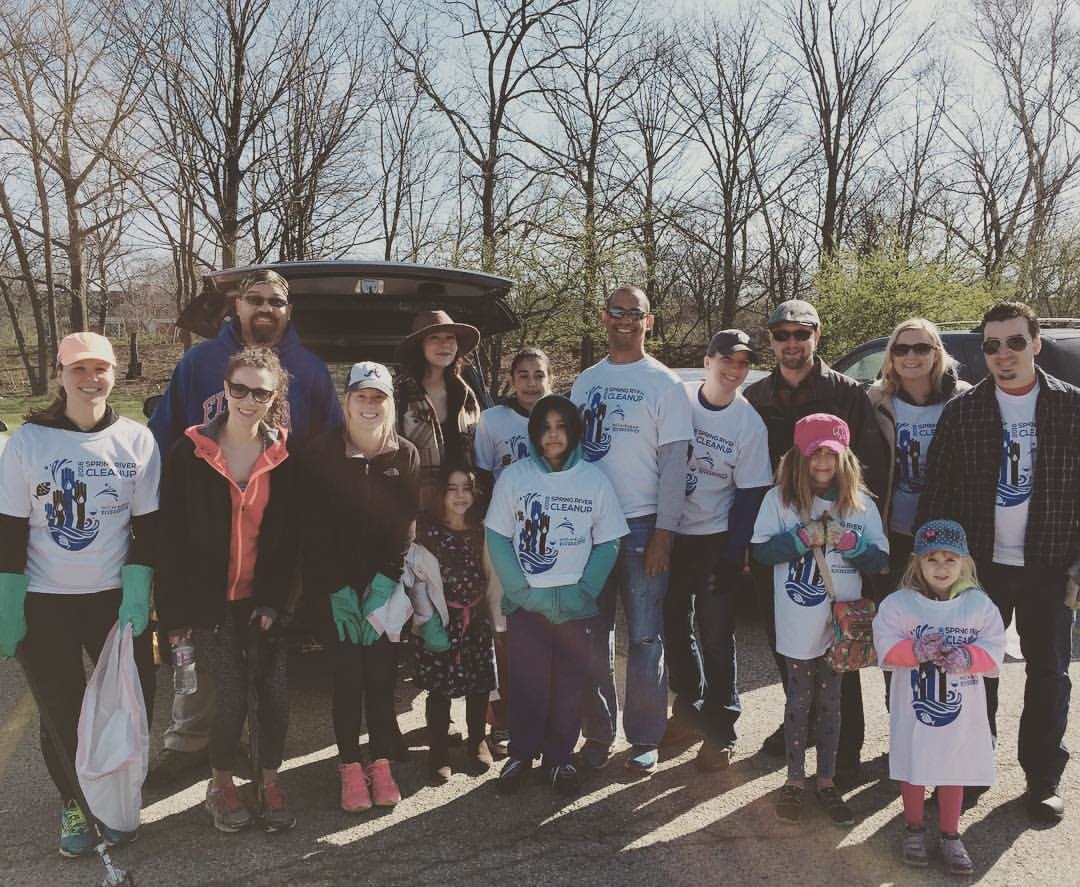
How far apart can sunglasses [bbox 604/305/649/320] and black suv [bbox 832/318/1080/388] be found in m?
2.15

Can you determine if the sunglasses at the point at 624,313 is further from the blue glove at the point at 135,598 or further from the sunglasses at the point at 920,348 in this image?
the blue glove at the point at 135,598

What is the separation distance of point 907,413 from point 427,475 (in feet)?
7.54

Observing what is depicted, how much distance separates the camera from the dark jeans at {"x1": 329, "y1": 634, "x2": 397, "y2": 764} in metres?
3.49

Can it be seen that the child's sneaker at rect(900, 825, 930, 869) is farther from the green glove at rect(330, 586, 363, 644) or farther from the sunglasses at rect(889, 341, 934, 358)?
the green glove at rect(330, 586, 363, 644)

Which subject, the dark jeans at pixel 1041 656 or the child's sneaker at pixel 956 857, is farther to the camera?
the dark jeans at pixel 1041 656

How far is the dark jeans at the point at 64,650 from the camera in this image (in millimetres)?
3100

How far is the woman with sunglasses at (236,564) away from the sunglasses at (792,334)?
228cm

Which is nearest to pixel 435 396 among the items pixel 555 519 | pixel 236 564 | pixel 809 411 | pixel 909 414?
pixel 555 519

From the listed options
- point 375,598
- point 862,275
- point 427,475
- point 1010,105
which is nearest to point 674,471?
point 427,475

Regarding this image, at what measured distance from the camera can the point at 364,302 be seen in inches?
197

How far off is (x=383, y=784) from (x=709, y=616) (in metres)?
1.65

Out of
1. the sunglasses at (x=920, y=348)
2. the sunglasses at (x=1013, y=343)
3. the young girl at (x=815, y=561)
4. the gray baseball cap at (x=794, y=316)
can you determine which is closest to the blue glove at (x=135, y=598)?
the young girl at (x=815, y=561)

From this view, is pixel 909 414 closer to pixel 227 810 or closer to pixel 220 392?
pixel 220 392

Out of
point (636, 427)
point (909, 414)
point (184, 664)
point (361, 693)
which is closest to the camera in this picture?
point (184, 664)
